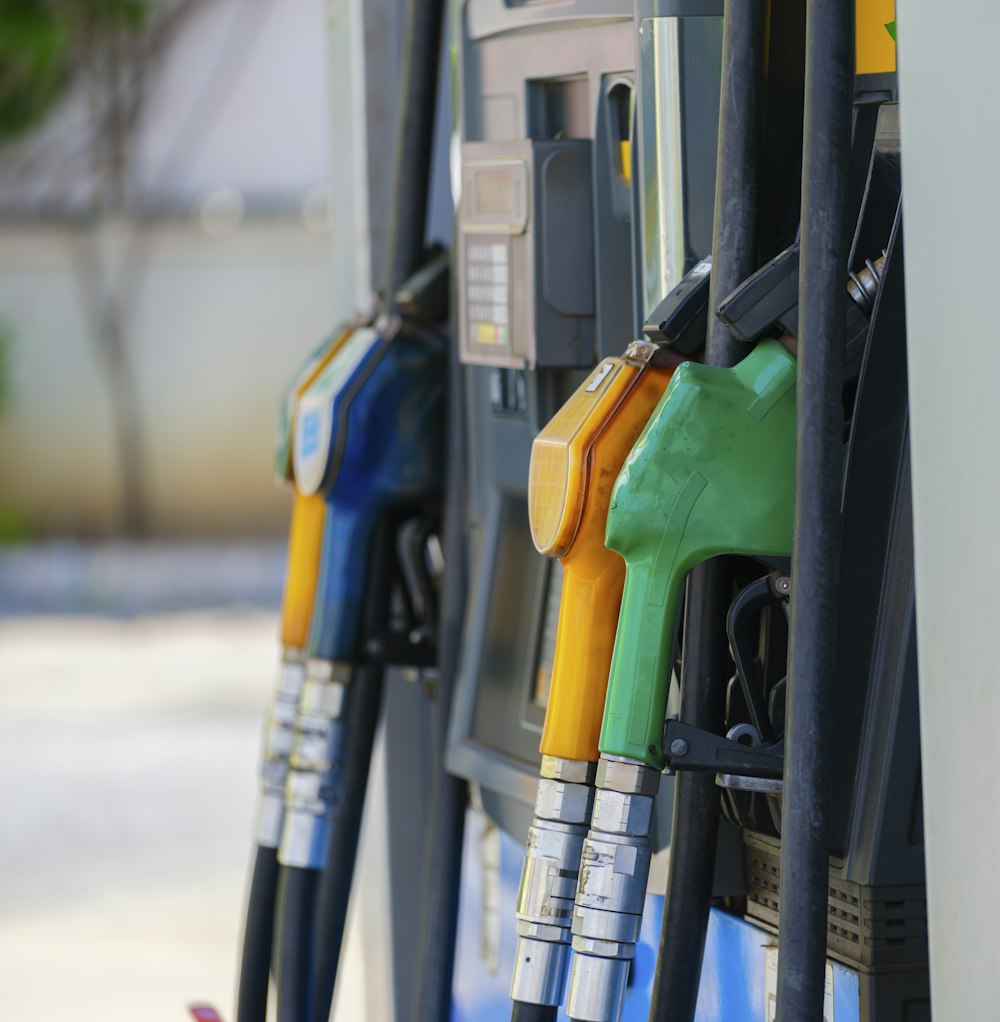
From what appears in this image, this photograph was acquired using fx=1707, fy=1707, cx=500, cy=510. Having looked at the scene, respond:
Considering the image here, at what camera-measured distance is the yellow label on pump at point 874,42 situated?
0.97m

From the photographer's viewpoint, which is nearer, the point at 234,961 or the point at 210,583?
the point at 234,961

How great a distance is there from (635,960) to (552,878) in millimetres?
315

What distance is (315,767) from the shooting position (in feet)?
4.80

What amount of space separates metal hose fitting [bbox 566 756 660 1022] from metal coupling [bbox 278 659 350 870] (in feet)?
1.75

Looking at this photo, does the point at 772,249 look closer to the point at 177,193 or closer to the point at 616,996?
the point at 616,996

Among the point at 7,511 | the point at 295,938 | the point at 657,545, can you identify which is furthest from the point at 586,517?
the point at 7,511

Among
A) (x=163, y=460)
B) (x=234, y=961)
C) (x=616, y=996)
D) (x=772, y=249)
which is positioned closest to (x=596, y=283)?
(x=772, y=249)

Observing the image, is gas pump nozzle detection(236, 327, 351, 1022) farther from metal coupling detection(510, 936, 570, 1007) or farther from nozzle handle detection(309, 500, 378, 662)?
metal coupling detection(510, 936, 570, 1007)

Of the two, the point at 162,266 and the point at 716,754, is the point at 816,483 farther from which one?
the point at 162,266

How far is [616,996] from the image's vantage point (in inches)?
37.5

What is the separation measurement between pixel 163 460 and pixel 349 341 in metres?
6.78

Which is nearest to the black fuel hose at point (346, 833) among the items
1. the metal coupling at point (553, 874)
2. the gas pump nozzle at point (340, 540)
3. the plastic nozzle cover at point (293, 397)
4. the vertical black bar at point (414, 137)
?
the gas pump nozzle at point (340, 540)

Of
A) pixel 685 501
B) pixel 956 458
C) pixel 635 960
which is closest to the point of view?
pixel 956 458

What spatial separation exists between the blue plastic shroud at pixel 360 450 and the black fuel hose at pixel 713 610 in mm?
526
